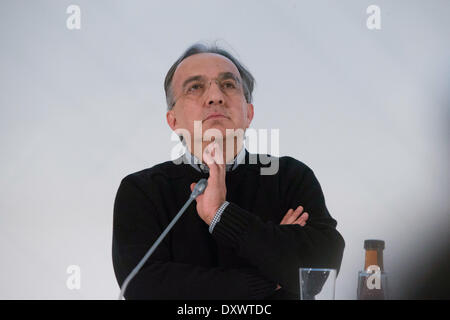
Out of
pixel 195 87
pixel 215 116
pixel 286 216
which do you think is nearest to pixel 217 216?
pixel 286 216

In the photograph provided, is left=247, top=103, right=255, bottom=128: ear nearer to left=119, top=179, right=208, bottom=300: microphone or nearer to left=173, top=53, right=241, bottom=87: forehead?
left=173, top=53, right=241, bottom=87: forehead

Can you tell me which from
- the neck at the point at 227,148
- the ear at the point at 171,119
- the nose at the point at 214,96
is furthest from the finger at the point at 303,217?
the ear at the point at 171,119

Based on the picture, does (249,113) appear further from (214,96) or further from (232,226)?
(232,226)

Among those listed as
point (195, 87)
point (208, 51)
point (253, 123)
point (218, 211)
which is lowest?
point (218, 211)

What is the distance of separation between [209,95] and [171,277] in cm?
68

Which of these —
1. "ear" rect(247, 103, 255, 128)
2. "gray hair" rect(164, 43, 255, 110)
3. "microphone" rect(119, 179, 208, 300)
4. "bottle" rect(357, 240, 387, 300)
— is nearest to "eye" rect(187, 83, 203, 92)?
"gray hair" rect(164, 43, 255, 110)

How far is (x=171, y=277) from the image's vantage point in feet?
5.38

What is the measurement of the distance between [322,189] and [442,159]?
1.61 ft

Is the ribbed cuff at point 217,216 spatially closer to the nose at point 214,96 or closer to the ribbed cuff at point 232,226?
the ribbed cuff at point 232,226

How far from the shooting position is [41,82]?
220 centimetres

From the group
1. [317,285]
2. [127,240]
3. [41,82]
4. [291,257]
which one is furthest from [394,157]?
[41,82]

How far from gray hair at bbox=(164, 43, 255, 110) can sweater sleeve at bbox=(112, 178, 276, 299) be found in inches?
21.8

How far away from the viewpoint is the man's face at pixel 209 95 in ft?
6.52

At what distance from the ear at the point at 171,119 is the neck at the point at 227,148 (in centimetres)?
10
